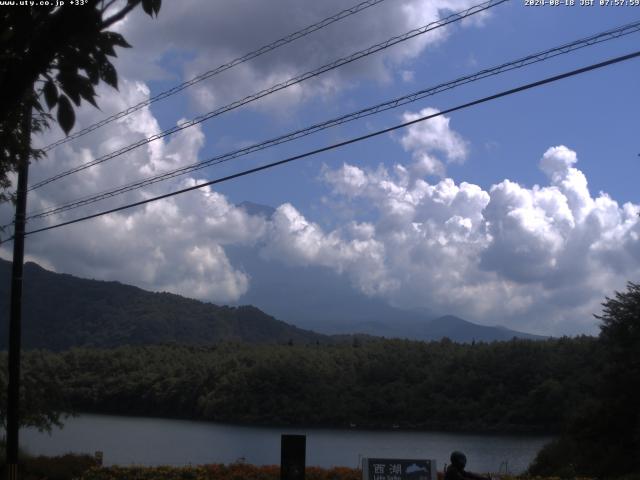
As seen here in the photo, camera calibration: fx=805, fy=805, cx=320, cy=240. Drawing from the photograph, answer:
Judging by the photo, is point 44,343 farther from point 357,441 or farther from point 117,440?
point 357,441

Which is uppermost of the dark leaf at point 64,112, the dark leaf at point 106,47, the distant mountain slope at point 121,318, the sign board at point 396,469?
the distant mountain slope at point 121,318

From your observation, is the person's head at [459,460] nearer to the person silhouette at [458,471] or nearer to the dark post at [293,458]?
the person silhouette at [458,471]

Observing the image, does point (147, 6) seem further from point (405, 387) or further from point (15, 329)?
point (405, 387)

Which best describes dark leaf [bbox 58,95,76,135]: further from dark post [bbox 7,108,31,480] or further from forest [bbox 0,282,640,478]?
forest [bbox 0,282,640,478]

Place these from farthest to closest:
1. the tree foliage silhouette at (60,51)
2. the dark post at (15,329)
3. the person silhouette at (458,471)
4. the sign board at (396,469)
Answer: the dark post at (15,329) → the sign board at (396,469) → the person silhouette at (458,471) → the tree foliage silhouette at (60,51)

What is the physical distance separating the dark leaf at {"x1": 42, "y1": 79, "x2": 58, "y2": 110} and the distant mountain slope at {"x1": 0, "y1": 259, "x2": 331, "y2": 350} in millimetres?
105811

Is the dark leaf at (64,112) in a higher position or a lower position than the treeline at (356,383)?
higher

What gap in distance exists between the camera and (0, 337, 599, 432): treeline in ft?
148

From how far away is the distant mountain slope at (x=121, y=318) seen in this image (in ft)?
390

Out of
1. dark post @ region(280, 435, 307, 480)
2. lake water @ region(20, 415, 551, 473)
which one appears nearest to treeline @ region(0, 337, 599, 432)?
lake water @ region(20, 415, 551, 473)

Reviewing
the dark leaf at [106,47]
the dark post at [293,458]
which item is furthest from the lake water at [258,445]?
the dark leaf at [106,47]

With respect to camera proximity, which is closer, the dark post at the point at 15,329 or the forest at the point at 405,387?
the dark post at the point at 15,329

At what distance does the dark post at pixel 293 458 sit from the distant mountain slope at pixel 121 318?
9592 centimetres

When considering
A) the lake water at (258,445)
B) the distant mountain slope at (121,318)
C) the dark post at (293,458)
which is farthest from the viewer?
the distant mountain slope at (121,318)
